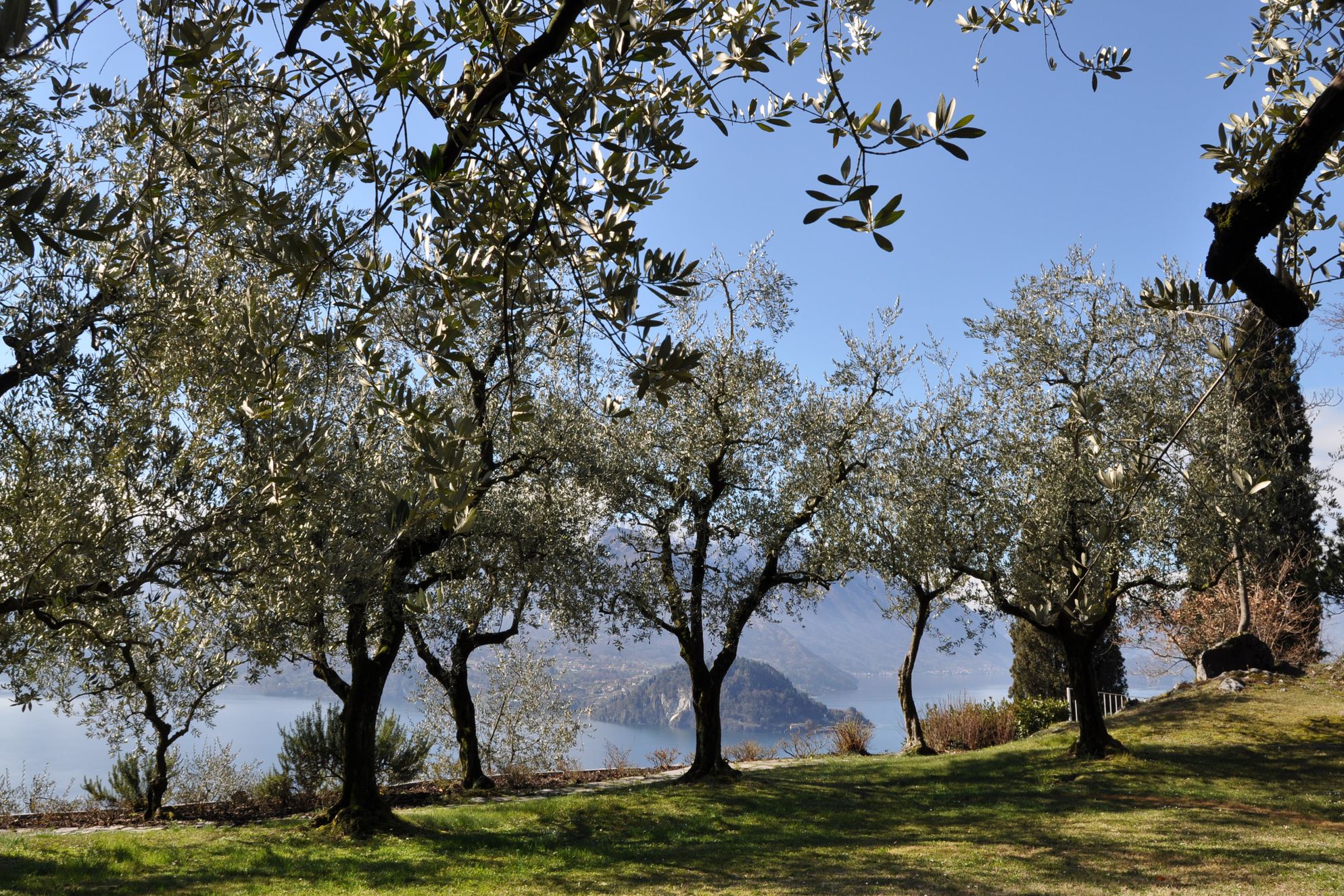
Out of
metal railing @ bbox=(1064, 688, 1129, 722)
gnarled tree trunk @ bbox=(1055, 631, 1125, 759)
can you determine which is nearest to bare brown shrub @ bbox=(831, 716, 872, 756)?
metal railing @ bbox=(1064, 688, 1129, 722)

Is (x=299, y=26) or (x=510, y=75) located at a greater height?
(x=299, y=26)

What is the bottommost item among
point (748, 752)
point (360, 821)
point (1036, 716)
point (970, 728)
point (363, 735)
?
point (748, 752)

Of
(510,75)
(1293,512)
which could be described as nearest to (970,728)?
(1293,512)

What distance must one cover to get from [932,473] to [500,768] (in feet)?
44.7

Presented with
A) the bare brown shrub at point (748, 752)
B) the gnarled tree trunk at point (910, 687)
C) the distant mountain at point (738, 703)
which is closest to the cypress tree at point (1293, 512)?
the gnarled tree trunk at point (910, 687)

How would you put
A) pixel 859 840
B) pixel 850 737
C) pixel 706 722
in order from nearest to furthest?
1. pixel 859 840
2. pixel 706 722
3. pixel 850 737

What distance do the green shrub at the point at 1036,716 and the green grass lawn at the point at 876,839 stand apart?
4.99 meters

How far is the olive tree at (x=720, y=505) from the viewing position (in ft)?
55.8

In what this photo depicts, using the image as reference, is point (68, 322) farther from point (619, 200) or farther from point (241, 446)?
point (619, 200)

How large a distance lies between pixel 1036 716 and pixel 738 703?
59227 mm

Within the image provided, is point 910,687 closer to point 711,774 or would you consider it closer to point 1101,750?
point 1101,750

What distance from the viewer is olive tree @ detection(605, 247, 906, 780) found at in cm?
1702

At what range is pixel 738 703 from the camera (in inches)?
3115

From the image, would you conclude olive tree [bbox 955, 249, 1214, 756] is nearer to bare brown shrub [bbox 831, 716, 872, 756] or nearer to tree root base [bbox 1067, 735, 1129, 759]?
tree root base [bbox 1067, 735, 1129, 759]
